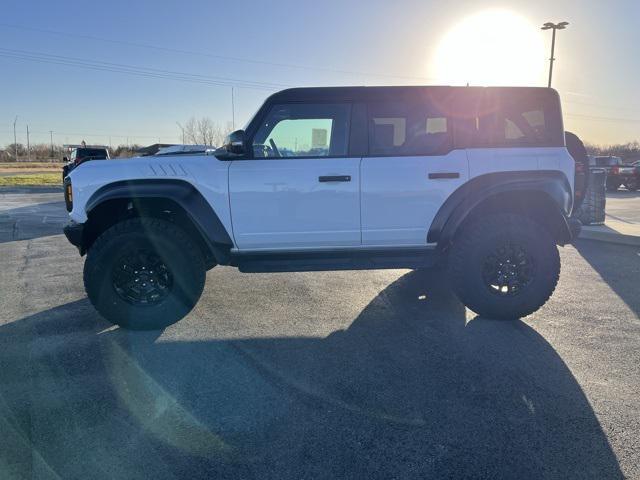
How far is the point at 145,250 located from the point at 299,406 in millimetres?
2107

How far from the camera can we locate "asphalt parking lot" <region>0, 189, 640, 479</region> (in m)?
2.24

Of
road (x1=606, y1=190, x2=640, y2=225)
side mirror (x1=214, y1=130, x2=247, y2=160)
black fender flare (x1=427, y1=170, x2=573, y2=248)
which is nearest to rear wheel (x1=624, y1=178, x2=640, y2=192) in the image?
road (x1=606, y1=190, x2=640, y2=225)

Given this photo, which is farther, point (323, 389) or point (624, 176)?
point (624, 176)

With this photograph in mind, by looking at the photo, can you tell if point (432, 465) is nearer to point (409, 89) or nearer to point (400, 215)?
point (400, 215)

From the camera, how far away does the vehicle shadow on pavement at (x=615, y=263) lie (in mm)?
4891

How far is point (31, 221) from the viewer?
34.5 ft

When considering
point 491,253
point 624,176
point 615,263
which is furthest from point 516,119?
point 624,176

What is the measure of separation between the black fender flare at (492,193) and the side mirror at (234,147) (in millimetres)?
1863

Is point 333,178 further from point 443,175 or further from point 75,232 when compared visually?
point 75,232

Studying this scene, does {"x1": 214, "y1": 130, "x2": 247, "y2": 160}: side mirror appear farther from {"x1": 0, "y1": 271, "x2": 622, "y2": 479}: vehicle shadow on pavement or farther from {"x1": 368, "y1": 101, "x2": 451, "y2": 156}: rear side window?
{"x1": 0, "y1": 271, "x2": 622, "y2": 479}: vehicle shadow on pavement

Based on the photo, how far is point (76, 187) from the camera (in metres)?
3.89

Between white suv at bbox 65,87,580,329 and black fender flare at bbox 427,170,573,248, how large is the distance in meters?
0.01

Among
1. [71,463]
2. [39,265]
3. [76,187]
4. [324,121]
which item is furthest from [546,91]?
[39,265]

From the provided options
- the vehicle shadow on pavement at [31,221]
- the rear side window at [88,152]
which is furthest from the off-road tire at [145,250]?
the rear side window at [88,152]
